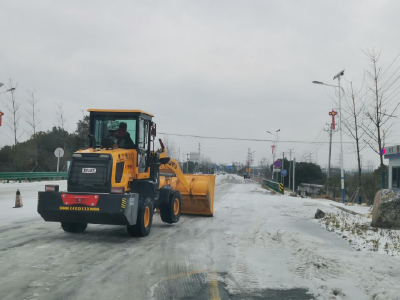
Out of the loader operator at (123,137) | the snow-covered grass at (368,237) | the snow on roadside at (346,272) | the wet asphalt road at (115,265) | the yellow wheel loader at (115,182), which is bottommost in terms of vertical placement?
the wet asphalt road at (115,265)

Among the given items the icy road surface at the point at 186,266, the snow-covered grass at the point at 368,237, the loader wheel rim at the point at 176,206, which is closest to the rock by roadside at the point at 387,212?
the snow-covered grass at the point at 368,237

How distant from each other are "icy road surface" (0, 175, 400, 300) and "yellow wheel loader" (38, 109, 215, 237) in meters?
0.60

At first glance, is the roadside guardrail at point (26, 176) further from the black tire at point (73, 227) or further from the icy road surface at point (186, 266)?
the black tire at point (73, 227)

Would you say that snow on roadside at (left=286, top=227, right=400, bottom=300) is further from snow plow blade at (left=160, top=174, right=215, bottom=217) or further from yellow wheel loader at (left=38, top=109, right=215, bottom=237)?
snow plow blade at (left=160, top=174, right=215, bottom=217)

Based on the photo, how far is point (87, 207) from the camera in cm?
888

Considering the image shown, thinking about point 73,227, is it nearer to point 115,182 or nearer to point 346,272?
point 115,182

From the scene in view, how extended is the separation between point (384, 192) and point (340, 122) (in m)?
15.5

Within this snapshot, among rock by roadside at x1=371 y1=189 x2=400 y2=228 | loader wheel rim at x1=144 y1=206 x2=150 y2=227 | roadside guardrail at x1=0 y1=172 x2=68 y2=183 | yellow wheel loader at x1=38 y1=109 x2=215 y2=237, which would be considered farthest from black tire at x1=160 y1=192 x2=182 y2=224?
roadside guardrail at x1=0 y1=172 x2=68 y2=183

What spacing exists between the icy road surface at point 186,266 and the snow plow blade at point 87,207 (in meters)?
0.55

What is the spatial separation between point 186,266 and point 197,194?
7.32m

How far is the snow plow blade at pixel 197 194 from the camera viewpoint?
14281 mm

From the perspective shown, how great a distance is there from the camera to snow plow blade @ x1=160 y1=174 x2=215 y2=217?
14.3 meters

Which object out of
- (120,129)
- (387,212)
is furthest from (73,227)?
(387,212)

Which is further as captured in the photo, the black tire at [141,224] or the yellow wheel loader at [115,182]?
the black tire at [141,224]
